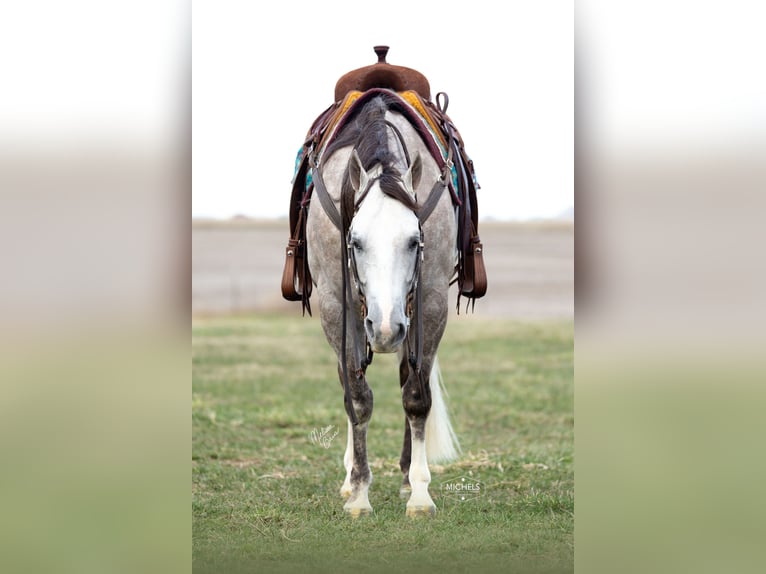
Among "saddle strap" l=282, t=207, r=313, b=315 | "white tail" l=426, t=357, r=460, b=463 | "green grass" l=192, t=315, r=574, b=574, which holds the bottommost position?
"green grass" l=192, t=315, r=574, b=574

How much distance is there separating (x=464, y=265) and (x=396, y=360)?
2.59ft

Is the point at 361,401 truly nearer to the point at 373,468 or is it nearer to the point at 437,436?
the point at 437,436

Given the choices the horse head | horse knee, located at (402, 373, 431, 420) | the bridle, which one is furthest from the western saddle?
the horse head

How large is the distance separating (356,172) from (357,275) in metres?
0.51

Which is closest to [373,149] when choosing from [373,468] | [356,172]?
[356,172]

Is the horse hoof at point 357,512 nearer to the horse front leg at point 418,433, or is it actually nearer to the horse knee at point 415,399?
the horse front leg at point 418,433

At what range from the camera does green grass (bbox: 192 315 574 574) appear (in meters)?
4.21

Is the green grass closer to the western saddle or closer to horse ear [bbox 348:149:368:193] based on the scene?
the western saddle

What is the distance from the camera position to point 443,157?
5129 mm
